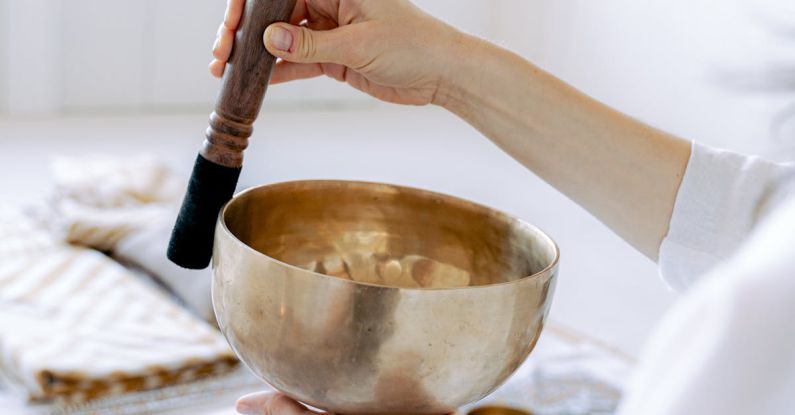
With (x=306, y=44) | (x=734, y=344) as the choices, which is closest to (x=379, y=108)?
(x=306, y=44)

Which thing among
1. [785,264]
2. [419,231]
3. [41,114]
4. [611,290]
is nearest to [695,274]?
[419,231]

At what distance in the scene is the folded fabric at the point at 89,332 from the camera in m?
1.24

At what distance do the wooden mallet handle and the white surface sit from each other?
1410mm

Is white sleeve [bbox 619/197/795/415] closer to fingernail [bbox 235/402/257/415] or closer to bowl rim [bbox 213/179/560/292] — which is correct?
bowl rim [bbox 213/179/560/292]

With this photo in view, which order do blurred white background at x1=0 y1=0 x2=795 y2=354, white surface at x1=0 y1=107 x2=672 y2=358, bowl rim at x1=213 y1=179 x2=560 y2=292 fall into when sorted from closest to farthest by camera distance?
bowl rim at x1=213 y1=179 x2=560 y2=292 → white surface at x1=0 y1=107 x2=672 y2=358 → blurred white background at x1=0 y1=0 x2=795 y2=354

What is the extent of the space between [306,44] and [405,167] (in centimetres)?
231

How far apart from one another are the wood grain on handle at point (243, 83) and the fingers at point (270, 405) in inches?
6.5

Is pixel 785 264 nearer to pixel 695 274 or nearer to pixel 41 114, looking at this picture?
pixel 695 274

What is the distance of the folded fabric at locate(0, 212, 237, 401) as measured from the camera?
48.9 inches

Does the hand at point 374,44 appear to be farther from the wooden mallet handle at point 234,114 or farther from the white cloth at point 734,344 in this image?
the white cloth at point 734,344

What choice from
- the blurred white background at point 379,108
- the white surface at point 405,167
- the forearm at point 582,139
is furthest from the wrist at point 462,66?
the blurred white background at point 379,108

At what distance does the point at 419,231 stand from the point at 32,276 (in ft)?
3.09

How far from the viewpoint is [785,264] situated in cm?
27

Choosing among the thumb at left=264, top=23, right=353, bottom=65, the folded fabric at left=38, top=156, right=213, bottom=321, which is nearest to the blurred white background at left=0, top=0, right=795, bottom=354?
the folded fabric at left=38, top=156, right=213, bottom=321
